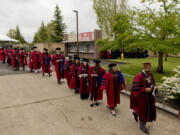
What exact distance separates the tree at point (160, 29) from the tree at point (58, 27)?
36486 mm

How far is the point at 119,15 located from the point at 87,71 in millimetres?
7425

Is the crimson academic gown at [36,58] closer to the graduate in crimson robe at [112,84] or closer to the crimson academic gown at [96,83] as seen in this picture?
the crimson academic gown at [96,83]

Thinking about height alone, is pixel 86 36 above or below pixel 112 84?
above

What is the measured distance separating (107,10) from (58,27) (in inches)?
836

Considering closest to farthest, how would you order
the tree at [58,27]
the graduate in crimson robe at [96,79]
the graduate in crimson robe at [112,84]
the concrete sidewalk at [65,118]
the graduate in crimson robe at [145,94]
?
1. the graduate in crimson robe at [145,94]
2. the concrete sidewalk at [65,118]
3. the graduate in crimson robe at [112,84]
4. the graduate in crimson robe at [96,79]
5. the tree at [58,27]

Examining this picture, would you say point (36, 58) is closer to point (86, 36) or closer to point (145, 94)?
point (145, 94)

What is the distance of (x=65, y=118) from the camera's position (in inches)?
173

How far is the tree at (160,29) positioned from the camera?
9086mm

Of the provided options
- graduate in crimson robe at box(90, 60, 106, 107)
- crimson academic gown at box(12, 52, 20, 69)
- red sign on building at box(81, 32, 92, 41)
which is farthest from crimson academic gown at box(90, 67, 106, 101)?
red sign on building at box(81, 32, 92, 41)

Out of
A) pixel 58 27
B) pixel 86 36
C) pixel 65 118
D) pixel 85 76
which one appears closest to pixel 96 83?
pixel 85 76

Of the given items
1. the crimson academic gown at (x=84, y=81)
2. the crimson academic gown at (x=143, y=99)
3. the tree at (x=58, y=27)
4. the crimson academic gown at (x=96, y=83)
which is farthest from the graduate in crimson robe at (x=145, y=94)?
the tree at (x=58, y=27)

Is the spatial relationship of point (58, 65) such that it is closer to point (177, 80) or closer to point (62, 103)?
point (62, 103)

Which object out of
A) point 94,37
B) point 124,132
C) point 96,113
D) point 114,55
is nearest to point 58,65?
point 96,113

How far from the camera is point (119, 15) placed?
37.0 ft
